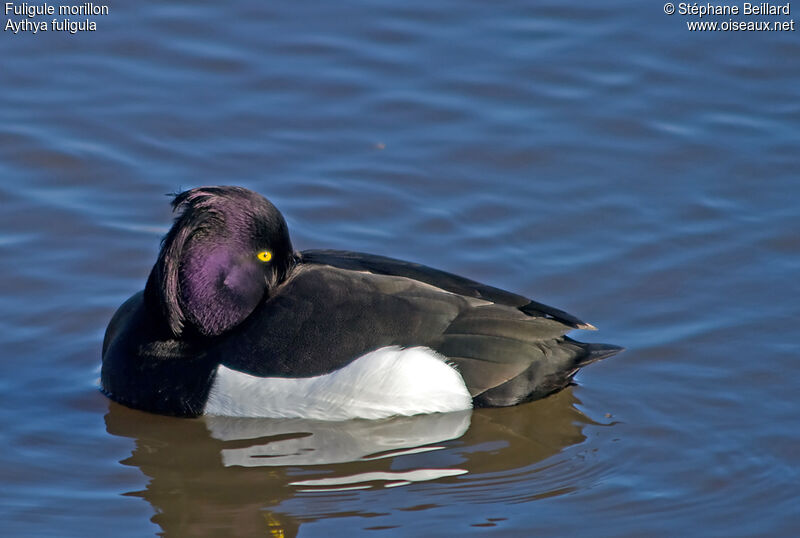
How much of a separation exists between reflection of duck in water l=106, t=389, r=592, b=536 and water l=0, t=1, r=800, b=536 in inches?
0.7

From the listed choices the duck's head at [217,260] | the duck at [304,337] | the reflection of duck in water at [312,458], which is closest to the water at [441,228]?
the reflection of duck in water at [312,458]

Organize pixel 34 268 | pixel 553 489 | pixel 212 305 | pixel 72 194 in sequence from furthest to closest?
pixel 72 194 < pixel 34 268 < pixel 212 305 < pixel 553 489

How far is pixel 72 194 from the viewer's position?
29.6 ft

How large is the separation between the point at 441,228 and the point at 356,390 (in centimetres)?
230

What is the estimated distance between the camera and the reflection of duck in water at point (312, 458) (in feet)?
20.1

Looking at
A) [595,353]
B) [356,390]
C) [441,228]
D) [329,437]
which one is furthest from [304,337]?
[441,228]

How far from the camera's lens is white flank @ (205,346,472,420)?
6699mm

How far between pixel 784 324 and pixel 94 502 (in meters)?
4.33

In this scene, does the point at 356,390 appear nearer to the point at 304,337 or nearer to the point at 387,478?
the point at 304,337

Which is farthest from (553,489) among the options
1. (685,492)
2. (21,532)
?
(21,532)

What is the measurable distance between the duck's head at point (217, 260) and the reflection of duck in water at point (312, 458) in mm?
623

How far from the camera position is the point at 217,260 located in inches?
269

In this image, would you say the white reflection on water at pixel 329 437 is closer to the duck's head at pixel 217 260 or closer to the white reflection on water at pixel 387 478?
the white reflection on water at pixel 387 478

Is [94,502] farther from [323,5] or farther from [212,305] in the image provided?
[323,5]
